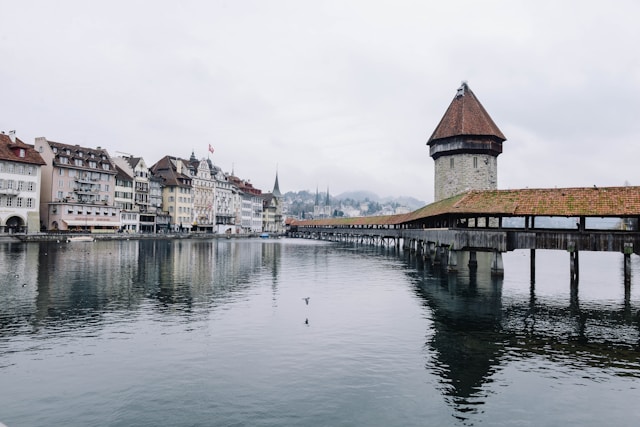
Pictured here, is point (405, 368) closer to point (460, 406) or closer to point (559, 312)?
point (460, 406)

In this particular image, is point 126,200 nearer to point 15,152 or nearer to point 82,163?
point 82,163

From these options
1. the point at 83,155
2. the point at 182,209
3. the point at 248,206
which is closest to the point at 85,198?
the point at 83,155

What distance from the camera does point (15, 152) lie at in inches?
2736

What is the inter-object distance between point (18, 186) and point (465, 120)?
215ft

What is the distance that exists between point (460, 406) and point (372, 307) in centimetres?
1202

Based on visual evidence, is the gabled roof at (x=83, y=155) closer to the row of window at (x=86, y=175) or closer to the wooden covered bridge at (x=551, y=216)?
the row of window at (x=86, y=175)

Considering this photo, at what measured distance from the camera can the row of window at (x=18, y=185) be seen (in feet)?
220

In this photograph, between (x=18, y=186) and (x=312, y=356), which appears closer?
(x=312, y=356)

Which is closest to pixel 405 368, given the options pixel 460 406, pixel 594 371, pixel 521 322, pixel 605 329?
pixel 460 406

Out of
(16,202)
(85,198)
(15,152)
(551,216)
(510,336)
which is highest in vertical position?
(15,152)

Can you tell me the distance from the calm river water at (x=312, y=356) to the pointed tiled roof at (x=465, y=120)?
3467 cm

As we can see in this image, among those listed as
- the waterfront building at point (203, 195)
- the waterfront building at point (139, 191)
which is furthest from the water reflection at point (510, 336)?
the waterfront building at point (203, 195)

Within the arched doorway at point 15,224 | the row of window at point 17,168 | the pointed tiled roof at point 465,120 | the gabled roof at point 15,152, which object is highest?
the pointed tiled roof at point 465,120

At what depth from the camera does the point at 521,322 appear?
2014 cm
